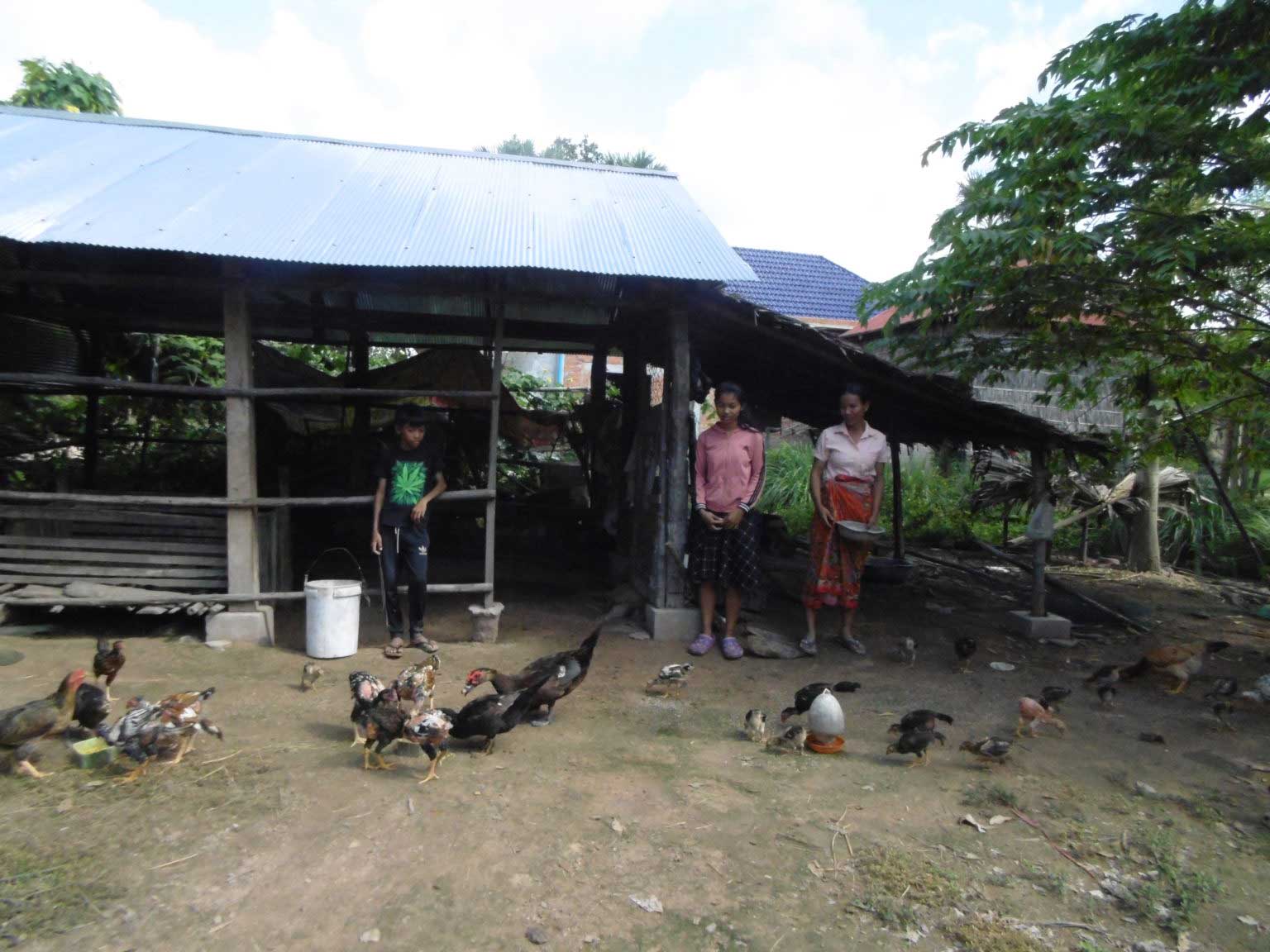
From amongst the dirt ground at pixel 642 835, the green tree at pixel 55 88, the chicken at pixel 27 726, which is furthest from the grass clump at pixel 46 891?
the green tree at pixel 55 88

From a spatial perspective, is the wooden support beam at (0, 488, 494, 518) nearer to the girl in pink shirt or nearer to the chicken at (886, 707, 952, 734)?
the girl in pink shirt

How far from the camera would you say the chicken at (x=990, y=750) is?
166 inches

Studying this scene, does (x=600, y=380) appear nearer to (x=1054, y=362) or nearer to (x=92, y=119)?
(x=1054, y=362)

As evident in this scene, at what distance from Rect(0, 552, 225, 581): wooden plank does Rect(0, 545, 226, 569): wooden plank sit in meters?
0.04

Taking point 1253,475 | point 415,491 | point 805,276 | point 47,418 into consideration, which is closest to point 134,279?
point 415,491

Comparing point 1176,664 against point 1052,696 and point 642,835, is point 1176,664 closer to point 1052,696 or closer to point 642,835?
point 1052,696

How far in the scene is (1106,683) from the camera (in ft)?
17.9

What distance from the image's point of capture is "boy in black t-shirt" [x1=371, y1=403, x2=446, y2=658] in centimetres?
603

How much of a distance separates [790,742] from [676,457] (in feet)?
9.07

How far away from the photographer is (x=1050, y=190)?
567cm

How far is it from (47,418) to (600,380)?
292 inches

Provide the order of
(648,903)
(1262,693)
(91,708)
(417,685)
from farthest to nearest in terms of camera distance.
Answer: (1262,693)
(417,685)
(91,708)
(648,903)

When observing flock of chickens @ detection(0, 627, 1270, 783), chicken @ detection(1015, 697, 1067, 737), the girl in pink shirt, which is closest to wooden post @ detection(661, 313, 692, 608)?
the girl in pink shirt

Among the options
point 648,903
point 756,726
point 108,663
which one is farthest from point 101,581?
point 648,903
